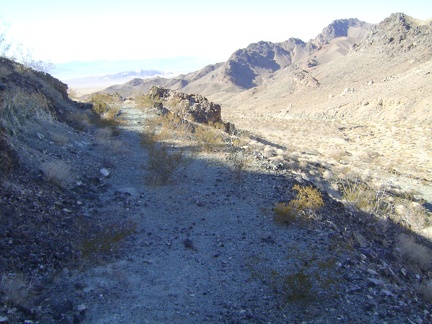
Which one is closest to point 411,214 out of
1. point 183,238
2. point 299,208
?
point 299,208

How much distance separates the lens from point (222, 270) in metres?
5.84

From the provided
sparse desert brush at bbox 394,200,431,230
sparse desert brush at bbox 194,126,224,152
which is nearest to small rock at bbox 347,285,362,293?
sparse desert brush at bbox 394,200,431,230

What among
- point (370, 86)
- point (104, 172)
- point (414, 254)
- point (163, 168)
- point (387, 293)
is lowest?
point (414, 254)

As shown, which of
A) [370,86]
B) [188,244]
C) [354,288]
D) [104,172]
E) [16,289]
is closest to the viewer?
[16,289]

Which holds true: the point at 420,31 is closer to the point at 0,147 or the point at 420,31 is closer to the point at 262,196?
the point at 262,196

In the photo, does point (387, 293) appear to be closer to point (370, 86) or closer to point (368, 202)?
point (368, 202)

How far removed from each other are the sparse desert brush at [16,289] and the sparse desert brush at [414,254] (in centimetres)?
751

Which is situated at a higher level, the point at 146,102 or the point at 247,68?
the point at 247,68

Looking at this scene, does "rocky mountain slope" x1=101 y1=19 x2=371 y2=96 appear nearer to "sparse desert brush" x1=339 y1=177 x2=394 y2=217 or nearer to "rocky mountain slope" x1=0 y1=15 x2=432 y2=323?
"sparse desert brush" x1=339 y1=177 x2=394 y2=217

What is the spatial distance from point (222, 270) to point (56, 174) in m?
4.27

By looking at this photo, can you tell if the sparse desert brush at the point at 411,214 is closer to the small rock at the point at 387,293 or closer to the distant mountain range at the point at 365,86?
the small rock at the point at 387,293

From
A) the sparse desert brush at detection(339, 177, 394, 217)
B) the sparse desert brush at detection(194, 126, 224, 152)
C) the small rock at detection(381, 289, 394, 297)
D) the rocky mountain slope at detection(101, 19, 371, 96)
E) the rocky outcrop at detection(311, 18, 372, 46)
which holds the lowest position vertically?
the sparse desert brush at detection(339, 177, 394, 217)

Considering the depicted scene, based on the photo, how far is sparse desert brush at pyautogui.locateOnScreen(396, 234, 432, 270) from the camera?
8.29 m

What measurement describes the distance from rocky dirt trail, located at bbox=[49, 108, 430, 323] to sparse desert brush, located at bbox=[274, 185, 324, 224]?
9.7 inches
